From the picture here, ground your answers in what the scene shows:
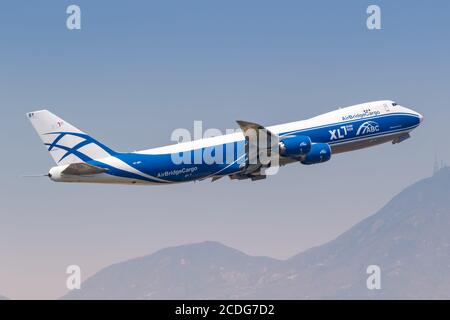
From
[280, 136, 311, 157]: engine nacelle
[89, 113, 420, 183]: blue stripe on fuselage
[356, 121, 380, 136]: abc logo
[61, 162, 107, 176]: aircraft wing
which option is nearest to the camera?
[61, 162, 107, 176]: aircraft wing

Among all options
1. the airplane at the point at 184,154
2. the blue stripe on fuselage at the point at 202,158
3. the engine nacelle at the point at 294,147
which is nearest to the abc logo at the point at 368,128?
the blue stripe on fuselage at the point at 202,158

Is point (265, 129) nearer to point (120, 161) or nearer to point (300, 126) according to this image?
point (300, 126)

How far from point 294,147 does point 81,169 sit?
20258 mm

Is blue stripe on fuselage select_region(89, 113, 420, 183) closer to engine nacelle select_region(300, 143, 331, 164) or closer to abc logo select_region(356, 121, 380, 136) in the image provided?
abc logo select_region(356, 121, 380, 136)

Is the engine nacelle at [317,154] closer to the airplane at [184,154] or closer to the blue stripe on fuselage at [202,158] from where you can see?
the airplane at [184,154]

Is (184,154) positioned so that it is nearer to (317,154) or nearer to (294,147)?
(294,147)

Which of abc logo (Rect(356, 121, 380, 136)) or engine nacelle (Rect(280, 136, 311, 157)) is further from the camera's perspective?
abc logo (Rect(356, 121, 380, 136))

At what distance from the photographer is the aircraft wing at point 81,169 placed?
7581cm

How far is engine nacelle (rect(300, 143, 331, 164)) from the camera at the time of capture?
81.8 metres

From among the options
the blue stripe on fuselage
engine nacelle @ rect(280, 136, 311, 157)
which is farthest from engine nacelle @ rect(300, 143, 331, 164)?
the blue stripe on fuselage

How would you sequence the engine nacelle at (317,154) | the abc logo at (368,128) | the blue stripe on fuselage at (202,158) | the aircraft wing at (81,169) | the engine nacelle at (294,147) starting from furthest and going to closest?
1. the abc logo at (368,128)
2. the engine nacelle at (317,154)
3. the engine nacelle at (294,147)
4. the blue stripe on fuselage at (202,158)
5. the aircraft wing at (81,169)
